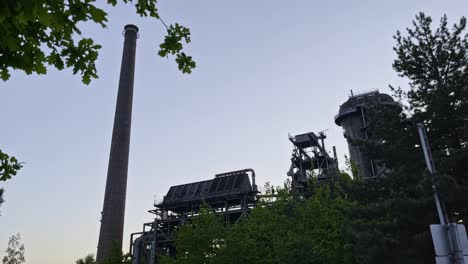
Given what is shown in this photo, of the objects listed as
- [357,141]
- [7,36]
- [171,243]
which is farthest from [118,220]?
[7,36]

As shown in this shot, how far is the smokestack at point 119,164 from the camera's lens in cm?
4606

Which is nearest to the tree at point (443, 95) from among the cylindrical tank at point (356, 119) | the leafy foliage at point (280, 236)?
the leafy foliage at point (280, 236)

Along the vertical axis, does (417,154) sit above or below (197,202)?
below

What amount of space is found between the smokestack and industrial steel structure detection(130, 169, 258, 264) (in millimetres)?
3972

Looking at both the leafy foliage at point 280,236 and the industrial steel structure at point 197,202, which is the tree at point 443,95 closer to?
the leafy foliage at point 280,236

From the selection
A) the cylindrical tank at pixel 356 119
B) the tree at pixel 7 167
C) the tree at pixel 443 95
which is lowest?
the tree at pixel 7 167

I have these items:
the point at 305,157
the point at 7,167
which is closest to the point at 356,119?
the point at 305,157

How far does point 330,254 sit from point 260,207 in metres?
9.78

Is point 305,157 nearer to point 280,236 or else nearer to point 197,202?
point 197,202

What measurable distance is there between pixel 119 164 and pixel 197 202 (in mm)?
11274

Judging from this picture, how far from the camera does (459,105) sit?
53.3 feet

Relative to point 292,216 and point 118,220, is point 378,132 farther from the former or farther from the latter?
point 118,220

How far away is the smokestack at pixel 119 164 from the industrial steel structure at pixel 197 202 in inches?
156

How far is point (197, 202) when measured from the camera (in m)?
51.7
